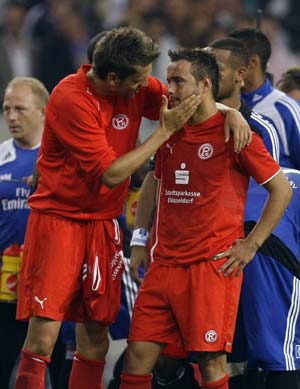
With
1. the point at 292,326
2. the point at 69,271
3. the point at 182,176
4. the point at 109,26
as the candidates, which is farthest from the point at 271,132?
the point at 109,26

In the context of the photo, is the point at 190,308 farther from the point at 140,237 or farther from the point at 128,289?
the point at 128,289

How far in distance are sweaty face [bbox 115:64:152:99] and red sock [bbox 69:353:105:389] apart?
1370 millimetres

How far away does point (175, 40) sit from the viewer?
36.7ft

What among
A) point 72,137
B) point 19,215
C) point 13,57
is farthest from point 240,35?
point 13,57

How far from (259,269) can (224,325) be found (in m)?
0.67

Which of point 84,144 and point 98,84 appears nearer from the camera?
point 84,144

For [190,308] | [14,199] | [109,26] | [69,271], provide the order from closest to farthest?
[190,308] < [69,271] < [14,199] < [109,26]

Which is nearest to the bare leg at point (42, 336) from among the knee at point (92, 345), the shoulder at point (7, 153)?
the knee at point (92, 345)

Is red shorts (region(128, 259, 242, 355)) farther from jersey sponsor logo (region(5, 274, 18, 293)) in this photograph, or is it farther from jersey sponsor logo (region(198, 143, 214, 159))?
jersey sponsor logo (region(5, 274, 18, 293))

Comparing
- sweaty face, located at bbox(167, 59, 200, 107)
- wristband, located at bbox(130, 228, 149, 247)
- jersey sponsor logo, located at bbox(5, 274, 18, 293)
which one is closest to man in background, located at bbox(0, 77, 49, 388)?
jersey sponsor logo, located at bbox(5, 274, 18, 293)

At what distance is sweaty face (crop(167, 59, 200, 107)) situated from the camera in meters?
5.54

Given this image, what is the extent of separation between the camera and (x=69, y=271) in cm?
577

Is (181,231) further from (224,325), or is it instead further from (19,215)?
(19,215)

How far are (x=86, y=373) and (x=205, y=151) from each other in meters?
1.31
